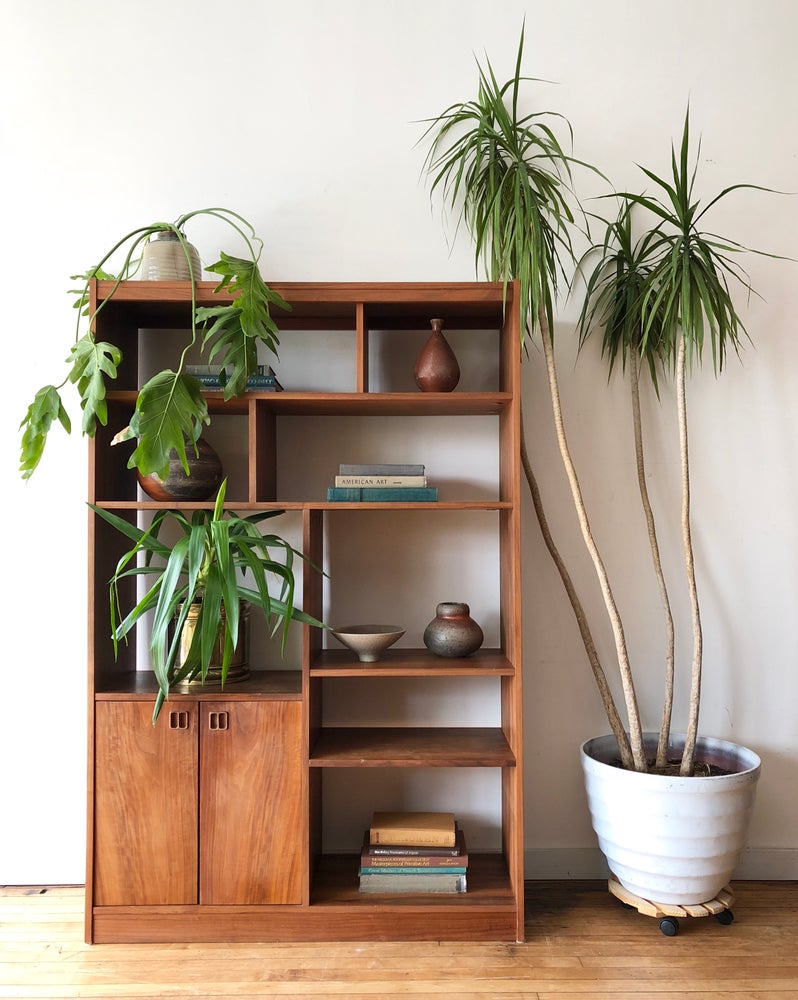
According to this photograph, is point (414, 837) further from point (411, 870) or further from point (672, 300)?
point (672, 300)

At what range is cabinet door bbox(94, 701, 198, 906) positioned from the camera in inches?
81.2

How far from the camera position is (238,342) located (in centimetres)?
209

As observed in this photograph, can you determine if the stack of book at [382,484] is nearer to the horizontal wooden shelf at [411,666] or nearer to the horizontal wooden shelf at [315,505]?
the horizontal wooden shelf at [315,505]

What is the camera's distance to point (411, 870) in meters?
2.14

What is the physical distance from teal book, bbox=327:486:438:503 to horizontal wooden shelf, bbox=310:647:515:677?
18.6 inches

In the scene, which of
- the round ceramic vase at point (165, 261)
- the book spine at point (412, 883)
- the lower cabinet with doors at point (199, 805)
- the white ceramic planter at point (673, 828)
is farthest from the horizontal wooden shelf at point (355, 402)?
the book spine at point (412, 883)

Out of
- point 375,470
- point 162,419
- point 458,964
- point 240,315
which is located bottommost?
point 458,964

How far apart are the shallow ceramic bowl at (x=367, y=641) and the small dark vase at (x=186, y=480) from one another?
57 cm

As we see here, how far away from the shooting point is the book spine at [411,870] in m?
2.14

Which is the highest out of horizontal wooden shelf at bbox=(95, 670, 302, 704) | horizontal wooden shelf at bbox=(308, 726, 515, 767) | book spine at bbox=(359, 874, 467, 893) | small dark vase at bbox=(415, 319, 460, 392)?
small dark vase at bbox=(415, 319, 460, 392)

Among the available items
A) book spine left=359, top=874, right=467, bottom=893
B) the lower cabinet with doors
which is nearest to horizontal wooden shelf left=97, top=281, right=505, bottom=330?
the lower cabinet with doors

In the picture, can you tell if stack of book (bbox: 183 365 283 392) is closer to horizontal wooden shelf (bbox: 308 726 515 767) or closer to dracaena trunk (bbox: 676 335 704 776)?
horizontal wooden shelf (bbox: 308 726 515 767)

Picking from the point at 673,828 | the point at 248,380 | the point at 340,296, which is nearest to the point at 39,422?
the point at 248,380

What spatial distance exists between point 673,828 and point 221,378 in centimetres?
177
